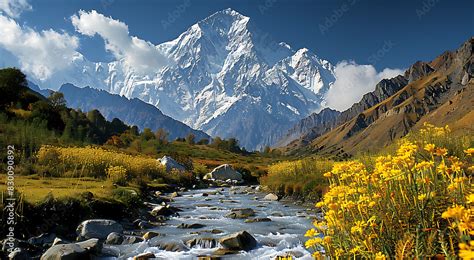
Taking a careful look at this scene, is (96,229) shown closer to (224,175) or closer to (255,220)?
(255,220)

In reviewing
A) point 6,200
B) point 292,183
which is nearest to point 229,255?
point 6,200

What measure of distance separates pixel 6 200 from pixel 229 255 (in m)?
7.50

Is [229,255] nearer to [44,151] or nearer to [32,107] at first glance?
[44,151]

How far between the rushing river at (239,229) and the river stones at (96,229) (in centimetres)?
150

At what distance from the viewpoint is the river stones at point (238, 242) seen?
13.2m

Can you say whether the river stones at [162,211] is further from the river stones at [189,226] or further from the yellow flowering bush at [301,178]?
the yellow flowering bush at [301,178]

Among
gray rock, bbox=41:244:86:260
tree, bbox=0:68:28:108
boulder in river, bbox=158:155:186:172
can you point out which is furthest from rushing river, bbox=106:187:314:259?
tree, bbox=0:68:28:108

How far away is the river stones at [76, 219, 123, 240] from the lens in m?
14.0

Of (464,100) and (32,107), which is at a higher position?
(464,100)

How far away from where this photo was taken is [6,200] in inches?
500

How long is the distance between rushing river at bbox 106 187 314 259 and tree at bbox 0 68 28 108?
127ft

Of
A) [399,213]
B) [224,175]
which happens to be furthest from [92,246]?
[224,175]

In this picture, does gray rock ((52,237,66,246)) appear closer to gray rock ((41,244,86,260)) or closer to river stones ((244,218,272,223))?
gray rock ((41,244,86,260))

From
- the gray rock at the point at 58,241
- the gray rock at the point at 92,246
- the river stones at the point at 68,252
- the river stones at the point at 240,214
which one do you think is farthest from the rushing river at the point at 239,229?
the gray rock at the point at 58,241
